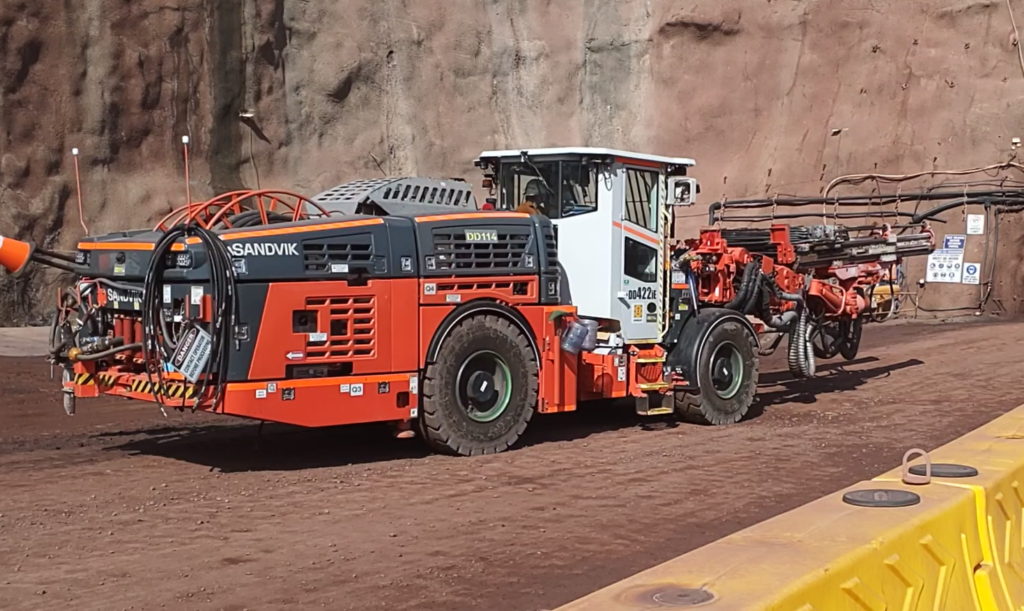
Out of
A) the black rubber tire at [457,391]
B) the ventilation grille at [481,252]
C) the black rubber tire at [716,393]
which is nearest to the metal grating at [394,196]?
the ventilation grille at [481,252]

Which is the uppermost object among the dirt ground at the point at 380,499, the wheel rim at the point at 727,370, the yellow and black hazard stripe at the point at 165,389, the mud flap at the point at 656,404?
the yellow and black hazard stripe at the point at 165,389

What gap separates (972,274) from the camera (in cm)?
2586

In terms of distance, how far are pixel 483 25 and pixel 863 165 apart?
34.3 feet

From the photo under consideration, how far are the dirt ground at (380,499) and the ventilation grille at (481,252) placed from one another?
162 centimetres

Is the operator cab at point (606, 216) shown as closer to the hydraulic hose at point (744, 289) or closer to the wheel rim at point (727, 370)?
the wheel rim at point (727, 370)

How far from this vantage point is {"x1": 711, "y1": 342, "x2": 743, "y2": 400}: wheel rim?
11.6m

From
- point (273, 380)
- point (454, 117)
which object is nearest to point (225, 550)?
point (273, 380)

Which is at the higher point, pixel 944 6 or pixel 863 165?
pixel 944 6

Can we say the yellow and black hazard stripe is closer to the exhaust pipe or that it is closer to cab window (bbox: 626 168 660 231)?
the exhaust pipe

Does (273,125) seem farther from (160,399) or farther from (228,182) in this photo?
(160,399)

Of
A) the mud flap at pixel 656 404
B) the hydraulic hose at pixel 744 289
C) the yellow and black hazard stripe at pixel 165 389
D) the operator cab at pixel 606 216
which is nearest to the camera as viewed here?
the yellow and black hazard stripe at pixel 165 389

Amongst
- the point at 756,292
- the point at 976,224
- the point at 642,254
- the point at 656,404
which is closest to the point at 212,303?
the point at 642,254

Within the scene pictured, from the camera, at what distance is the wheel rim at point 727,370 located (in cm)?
1159

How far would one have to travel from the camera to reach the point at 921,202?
27.1 m
